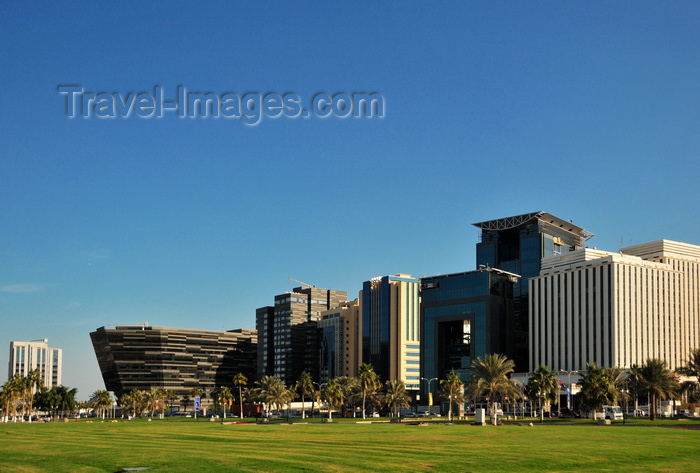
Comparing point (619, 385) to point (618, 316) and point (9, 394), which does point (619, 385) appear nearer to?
point (618, 316)

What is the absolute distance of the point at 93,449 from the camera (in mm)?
56125

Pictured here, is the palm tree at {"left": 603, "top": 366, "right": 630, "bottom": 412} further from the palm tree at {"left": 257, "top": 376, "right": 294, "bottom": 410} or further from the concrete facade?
the palm tree at {"left": 257, "top": 376, "right": 294, "bottom": 410}

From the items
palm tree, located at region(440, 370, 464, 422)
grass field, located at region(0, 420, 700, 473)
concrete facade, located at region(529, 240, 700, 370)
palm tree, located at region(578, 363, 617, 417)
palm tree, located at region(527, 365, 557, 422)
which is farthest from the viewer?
concrete facade, located at region(529, 240, 700, 370)

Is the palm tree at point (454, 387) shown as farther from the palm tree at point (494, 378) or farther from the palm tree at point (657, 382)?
the palm tree at point (657, 382)

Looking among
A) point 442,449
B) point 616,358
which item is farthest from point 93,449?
point 616,358

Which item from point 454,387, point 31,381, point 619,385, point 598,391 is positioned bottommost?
point 31,381

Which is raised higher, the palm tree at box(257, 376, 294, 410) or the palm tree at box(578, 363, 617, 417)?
the palm tree at box(578, 363, 617, 417)

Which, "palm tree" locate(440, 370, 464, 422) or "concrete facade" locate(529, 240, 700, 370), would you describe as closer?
"palm tree" locate(440, 370, 464, 422)

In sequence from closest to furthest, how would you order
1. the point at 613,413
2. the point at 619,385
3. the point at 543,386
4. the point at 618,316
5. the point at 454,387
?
1. the point at 613,413
2. the point at 543,386
3. the point at 619,385
4. the point at 454,387
5. the point at 618,316

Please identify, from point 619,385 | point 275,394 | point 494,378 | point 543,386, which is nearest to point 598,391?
point 543,386

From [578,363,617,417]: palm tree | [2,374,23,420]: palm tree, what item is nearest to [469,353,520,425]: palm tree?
[578,363,617,417]: palm tree

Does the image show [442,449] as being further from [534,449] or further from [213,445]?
[213,445]

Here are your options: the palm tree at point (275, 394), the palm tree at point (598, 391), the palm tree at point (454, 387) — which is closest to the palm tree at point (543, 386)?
the palm tree at point (598, 391)

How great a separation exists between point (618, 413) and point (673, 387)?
9625 mm
